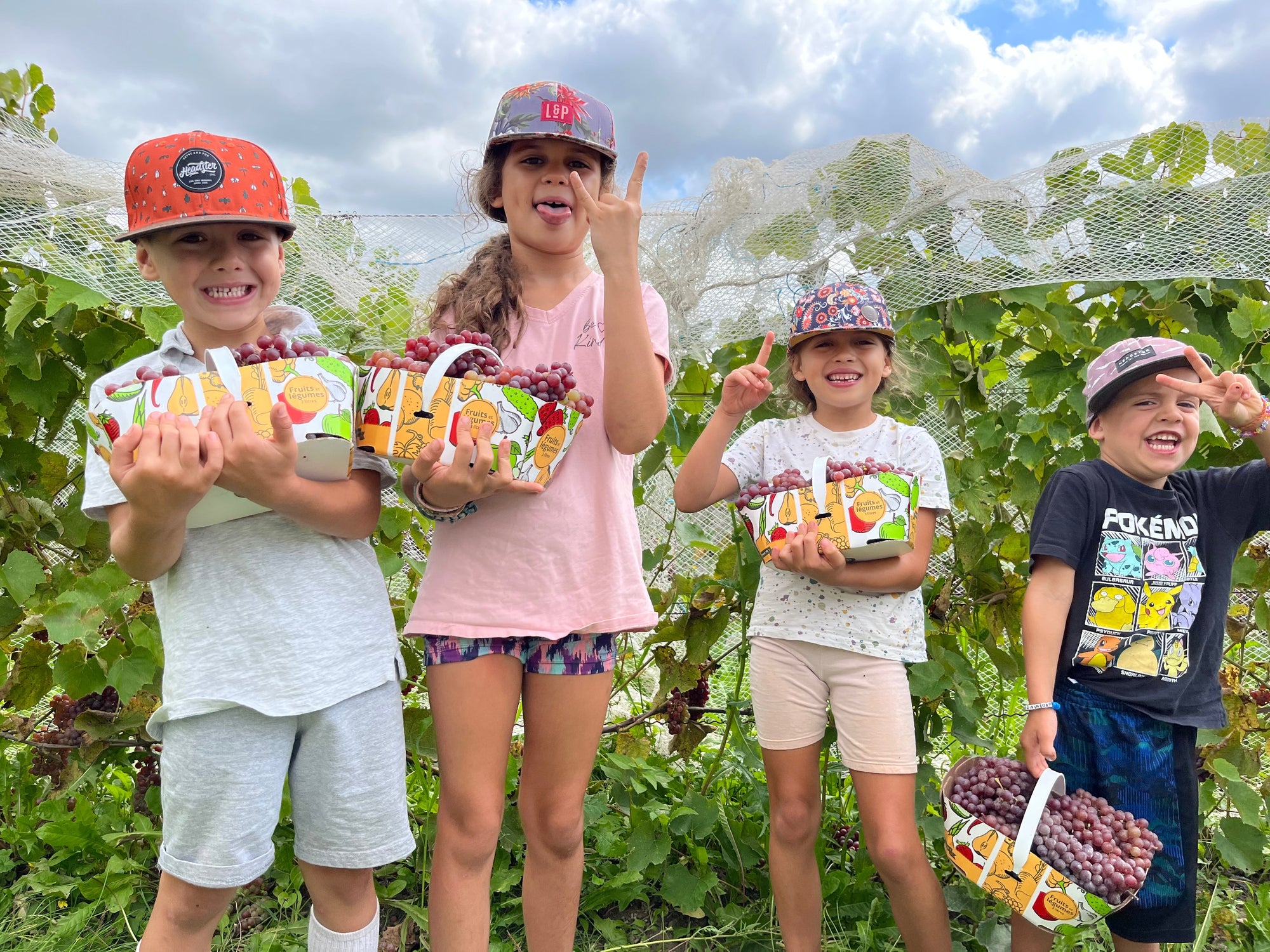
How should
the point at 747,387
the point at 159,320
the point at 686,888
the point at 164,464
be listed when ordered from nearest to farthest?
the point at 164,464
the point at 747,387
the point at 159,320
the point at 686,888

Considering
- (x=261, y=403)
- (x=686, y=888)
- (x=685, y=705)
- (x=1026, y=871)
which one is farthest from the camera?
(x=685, y=705)

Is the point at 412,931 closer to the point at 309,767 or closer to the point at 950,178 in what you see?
the point at 309,767

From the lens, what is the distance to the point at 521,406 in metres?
1.56

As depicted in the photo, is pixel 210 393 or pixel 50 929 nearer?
pixel 210 393

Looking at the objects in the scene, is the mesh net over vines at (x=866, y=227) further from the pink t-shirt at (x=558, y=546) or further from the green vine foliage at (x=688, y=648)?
the pink t-shirt at (x=558, y=546)

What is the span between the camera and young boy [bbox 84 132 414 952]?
1499 millimetres

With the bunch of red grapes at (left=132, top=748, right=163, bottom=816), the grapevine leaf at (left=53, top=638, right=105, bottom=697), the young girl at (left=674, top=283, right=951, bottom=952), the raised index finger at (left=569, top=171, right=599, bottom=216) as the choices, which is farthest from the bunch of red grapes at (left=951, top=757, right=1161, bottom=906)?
the bunch of red grapes at (left=132, top=748, right=163, bottom=816)

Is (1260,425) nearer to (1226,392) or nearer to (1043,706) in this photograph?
(1226,392)

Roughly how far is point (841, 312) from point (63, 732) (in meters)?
2.33

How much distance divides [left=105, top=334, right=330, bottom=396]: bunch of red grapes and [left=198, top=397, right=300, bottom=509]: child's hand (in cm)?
9

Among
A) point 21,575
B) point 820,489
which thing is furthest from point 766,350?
point 21,575

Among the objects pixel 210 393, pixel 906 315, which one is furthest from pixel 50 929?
pixel 906 315

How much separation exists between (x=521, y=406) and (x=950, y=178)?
51.3 inches

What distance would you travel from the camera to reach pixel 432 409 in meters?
1.52
